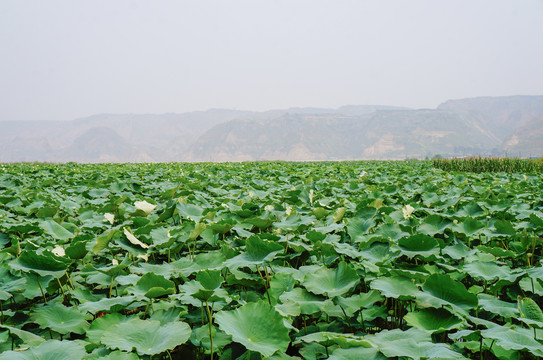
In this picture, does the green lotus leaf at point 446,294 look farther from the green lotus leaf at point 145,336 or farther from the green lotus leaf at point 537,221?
the green lotus leaf at point 537,221

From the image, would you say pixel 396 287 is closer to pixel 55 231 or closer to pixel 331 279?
pixel 331 279

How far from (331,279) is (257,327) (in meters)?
0.50

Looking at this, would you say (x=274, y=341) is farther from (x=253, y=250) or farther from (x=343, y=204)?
(x=343, y=204)

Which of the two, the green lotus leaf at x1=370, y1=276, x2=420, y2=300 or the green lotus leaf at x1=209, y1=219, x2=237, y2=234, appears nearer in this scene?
the green lotus leaf at x1=370, y1=276, x2=420, y2=300

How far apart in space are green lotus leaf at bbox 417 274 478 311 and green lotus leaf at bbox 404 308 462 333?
0.11 feet

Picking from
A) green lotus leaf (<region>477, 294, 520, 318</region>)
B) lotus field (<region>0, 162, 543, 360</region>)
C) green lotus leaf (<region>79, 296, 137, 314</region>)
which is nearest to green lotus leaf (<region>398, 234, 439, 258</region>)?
lotus field (<region>0, 162, 543, 360</region>)

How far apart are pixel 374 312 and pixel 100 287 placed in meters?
1.32

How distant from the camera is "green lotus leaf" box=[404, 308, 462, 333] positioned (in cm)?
130

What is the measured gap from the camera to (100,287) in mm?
1849

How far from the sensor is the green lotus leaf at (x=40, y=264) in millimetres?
1530

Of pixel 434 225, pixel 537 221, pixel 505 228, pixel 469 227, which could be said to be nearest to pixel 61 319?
A: pixel 434 225

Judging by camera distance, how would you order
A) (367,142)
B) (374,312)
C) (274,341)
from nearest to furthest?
(274,341) → (374,312) → (367,142)

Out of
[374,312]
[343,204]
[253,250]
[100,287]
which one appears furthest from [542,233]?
[100,287]

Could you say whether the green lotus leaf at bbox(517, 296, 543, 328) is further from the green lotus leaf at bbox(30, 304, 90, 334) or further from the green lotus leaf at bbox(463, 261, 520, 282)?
the green lotus leaf at bbox(30, 304, 90, 334)
